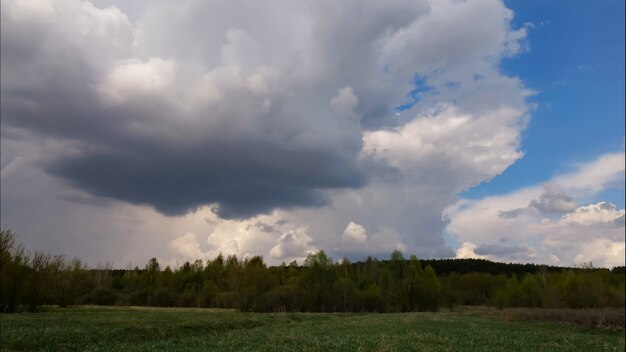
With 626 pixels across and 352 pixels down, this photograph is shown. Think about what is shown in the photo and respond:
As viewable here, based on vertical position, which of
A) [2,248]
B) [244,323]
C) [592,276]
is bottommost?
[244,323]

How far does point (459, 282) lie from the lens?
145250 mm

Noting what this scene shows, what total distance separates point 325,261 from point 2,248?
3054 inches

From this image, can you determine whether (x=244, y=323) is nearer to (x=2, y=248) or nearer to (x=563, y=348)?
(x=563, y=348)

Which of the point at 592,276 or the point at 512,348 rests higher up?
the point at 592,276

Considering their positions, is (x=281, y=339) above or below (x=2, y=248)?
below

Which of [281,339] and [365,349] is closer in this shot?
[365,349]

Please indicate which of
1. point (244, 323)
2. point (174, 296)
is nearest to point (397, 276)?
point (174, 296)

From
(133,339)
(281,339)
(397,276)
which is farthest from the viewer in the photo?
(397,276)

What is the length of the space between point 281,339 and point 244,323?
23.5 m

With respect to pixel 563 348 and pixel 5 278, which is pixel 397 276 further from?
pixel 563 348

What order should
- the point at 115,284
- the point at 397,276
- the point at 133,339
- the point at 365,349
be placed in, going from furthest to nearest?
1. the point at 115,284
2. the point at 397,276
3. the point at 133,339
4. the point at 365,349

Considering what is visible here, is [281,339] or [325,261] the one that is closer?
[281,339]

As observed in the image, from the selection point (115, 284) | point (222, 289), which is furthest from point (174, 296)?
point (115, 284)

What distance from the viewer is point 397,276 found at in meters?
136
